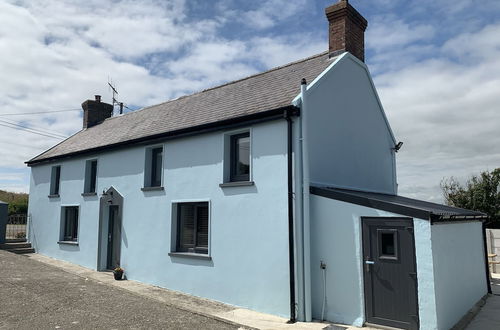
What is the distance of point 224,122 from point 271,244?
11.2 ft

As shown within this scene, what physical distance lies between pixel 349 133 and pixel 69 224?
42.2 feet

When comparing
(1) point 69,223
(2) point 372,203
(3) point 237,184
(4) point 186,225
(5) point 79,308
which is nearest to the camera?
(2) point 372,203

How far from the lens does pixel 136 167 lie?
1316cm

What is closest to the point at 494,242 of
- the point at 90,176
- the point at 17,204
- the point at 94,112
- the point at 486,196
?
the point at 486,196

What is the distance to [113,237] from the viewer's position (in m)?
14.5

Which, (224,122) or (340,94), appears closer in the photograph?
(224,122)

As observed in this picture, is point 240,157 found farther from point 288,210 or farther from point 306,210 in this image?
point 306,210

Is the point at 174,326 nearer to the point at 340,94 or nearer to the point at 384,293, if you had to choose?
the point at 384,293

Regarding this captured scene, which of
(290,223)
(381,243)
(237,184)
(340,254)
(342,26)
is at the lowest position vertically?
(340,254)

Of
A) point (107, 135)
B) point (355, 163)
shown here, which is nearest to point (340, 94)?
point (355, 163)

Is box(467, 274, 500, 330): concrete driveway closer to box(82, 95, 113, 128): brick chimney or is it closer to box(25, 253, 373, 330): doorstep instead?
box(25, 253, 373, 330): doorstep

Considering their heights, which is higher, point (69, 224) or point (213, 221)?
point (213, 221)

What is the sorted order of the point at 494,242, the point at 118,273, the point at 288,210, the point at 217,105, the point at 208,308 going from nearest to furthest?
the point at 288,210, the point at 208,308, the point at 217,105, the point at 118,273, the point at 494,242

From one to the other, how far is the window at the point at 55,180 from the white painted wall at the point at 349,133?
13758mm
